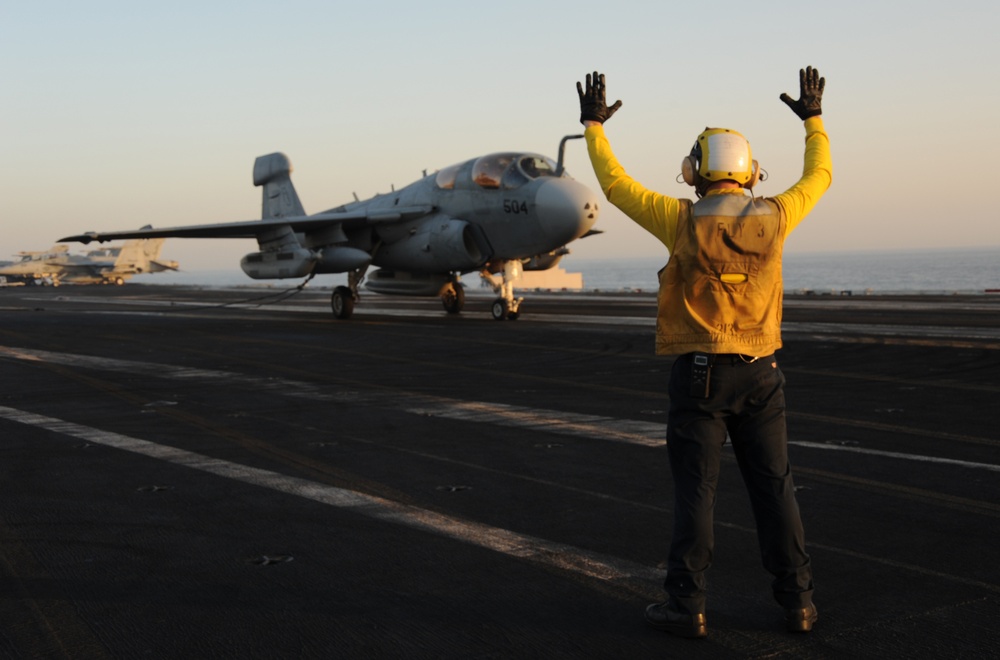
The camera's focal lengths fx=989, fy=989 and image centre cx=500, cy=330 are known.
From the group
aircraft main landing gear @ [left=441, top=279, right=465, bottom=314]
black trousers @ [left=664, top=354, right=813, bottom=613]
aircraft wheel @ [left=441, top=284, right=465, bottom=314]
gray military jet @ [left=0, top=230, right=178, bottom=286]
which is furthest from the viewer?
gray military jet @ [left=0, top=230, right=178, bottom=286]

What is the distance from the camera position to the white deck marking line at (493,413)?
857 cm

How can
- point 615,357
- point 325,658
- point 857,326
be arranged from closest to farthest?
point 325,658, point 615,357, point 857,326

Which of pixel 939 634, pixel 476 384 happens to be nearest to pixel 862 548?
pixel 939 634

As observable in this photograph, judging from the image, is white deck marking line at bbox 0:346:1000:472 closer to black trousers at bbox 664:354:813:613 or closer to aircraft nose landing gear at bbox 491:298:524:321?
black trousers at bbox 664:354:813:613

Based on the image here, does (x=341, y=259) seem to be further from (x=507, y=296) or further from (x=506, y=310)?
(x=506, y=310)

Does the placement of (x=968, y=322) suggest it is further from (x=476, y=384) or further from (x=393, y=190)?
(x=393, y=190)

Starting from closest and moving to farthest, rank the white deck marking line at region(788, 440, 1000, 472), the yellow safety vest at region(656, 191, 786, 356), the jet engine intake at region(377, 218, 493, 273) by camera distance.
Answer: the yellow safety vest at region(656, 191, 786, 356)
the white deck marking line at region(788, 440, 1000, 472)
the jet engine intake at region(377, 218, 493, 273)

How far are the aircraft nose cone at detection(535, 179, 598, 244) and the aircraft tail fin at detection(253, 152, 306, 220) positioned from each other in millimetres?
12518

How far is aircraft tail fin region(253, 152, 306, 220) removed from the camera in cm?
3341

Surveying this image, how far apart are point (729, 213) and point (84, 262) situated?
317 ft

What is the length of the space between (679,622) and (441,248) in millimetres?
21695

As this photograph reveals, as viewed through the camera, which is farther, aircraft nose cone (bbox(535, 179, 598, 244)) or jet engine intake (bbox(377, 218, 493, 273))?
jet engine intake (bbox(377, 218, 493, 273))

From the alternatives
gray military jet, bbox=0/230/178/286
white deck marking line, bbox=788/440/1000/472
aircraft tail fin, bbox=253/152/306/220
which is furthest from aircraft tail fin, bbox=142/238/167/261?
white deck marking line, bbox=788/440/1000/472

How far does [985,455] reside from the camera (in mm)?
7820
